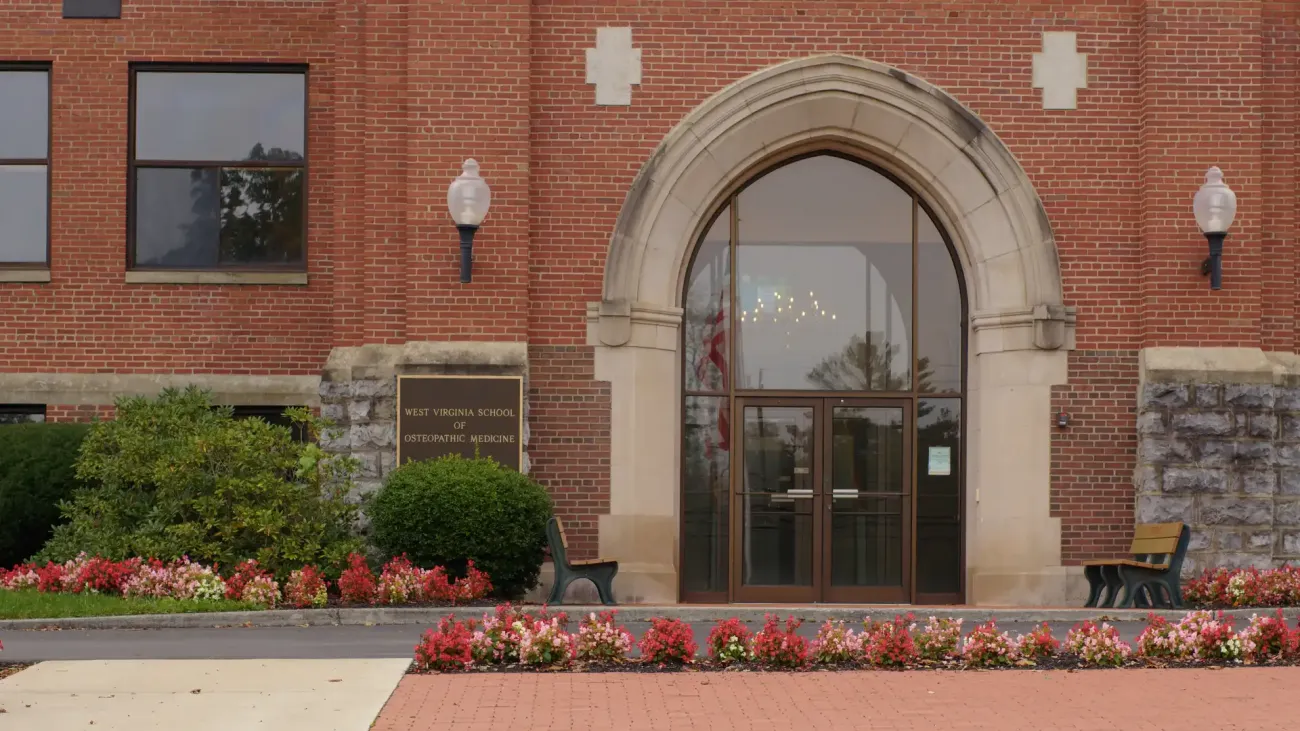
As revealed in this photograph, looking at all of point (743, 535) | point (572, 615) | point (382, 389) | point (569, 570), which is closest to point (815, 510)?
point (743, 535)

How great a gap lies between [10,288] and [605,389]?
6.27m

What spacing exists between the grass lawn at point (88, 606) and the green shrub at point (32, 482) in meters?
2.04

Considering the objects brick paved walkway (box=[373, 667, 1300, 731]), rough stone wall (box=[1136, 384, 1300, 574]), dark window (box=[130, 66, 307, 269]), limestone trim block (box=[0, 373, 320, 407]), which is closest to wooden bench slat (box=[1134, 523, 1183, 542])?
rough stone wall (box=[1136, 384, 1300, 574])

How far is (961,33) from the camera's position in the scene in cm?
1652

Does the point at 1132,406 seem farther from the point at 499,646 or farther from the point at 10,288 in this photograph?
the point at 10,288

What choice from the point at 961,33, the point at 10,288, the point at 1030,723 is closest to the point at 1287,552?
the point at 961,33

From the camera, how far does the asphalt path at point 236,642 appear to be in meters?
11.3

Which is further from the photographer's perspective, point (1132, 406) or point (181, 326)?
point (181, 326)

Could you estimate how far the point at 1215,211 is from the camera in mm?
15758

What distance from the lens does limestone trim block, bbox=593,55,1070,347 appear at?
16.2 meters

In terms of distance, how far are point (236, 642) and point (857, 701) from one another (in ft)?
16.0

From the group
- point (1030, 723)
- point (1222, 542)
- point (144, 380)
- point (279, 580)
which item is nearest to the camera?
point (1030, 723)

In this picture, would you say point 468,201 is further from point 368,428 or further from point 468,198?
point 368,428

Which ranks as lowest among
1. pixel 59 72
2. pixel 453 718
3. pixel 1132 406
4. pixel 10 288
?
pixel 453 718
